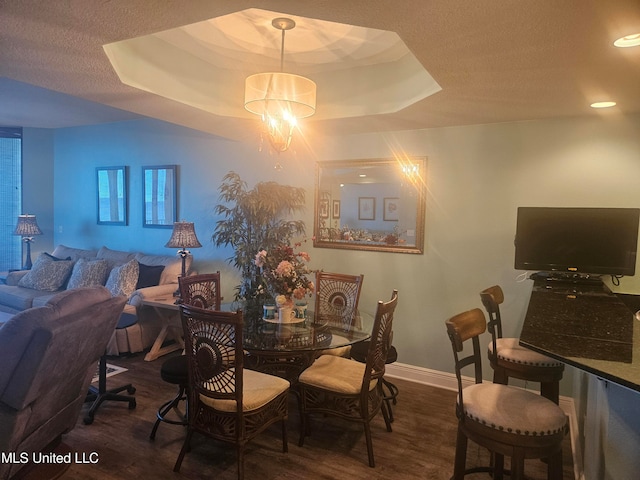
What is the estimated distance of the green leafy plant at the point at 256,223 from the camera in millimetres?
4121

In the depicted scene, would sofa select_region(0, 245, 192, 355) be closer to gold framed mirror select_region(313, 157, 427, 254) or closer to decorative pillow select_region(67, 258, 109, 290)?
decorative pillow select_region(67, 258, 109, 290)

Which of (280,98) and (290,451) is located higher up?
(280,98)

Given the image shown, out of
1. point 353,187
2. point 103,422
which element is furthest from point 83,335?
point 353,187

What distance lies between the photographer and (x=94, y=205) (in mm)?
6035

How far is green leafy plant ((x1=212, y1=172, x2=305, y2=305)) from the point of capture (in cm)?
412

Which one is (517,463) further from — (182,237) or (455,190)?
(182,237)

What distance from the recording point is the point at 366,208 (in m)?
4.04

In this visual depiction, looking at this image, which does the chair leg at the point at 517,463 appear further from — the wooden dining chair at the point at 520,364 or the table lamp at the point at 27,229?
the table lamp at the point at 27,229

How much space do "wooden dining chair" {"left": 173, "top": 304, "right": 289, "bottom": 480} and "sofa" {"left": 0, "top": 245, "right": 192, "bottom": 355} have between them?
215cm

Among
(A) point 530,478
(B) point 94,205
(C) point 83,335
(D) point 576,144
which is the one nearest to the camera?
(C) point 83,335

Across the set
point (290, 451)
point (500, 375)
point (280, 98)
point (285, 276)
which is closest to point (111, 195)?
point (285, 276)

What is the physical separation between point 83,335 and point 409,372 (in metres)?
2.82

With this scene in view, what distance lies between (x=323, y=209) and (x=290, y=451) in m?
2.35

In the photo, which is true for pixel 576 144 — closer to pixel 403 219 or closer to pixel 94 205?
pixel 403 219
